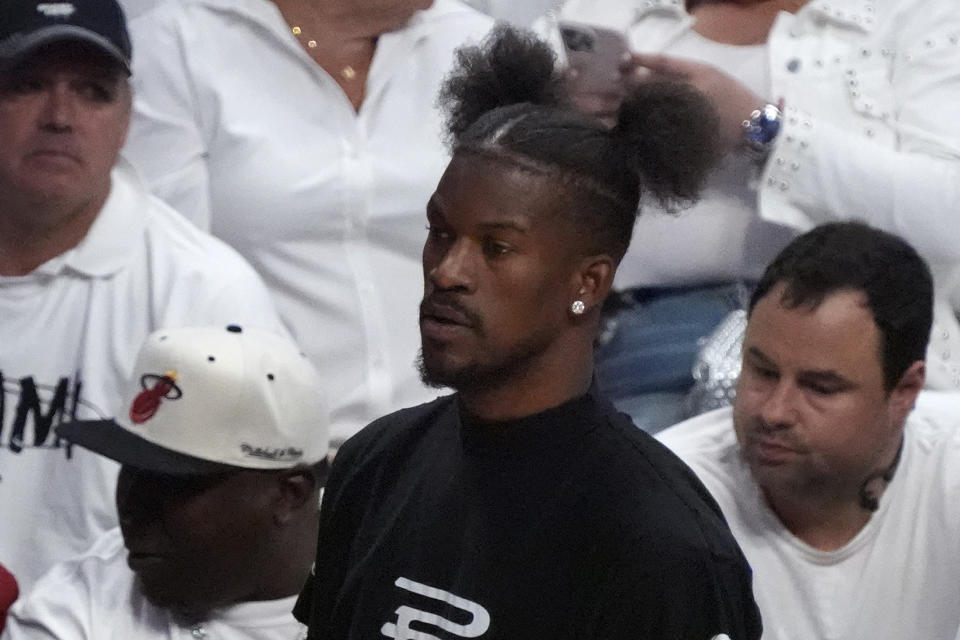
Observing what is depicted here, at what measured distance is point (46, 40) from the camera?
207 centimetres

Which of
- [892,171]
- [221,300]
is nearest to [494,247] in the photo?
[221,300]

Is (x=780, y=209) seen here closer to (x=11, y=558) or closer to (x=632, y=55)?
(x=632, y=55)

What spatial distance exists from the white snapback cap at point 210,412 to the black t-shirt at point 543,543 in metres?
0.39

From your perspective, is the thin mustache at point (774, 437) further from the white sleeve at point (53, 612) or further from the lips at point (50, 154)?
the lips at point (50, 154)

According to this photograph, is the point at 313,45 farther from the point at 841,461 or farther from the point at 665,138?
the point at 665,138

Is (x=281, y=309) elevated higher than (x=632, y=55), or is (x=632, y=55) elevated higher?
(x=632, y=55)

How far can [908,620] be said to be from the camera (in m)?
1.80

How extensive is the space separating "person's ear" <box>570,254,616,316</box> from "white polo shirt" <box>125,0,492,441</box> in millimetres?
994

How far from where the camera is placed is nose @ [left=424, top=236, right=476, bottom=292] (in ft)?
4.00

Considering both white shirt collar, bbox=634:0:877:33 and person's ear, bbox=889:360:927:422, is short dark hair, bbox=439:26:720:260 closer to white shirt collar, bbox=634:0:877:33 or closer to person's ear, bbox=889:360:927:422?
person's ear, bbox=889:360:927:422

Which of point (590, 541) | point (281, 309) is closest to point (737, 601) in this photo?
point (590, 541)

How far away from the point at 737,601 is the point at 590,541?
0.12m

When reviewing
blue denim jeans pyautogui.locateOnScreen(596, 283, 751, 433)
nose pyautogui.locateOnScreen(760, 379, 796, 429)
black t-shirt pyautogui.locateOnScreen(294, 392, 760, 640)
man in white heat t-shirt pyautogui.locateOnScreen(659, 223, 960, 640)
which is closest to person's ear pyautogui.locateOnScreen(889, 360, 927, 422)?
man in white heat t-shirt pyautogui.locateOnScreen(659, 223, 960, 640)

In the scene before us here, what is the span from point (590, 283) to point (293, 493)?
58 centimetres
